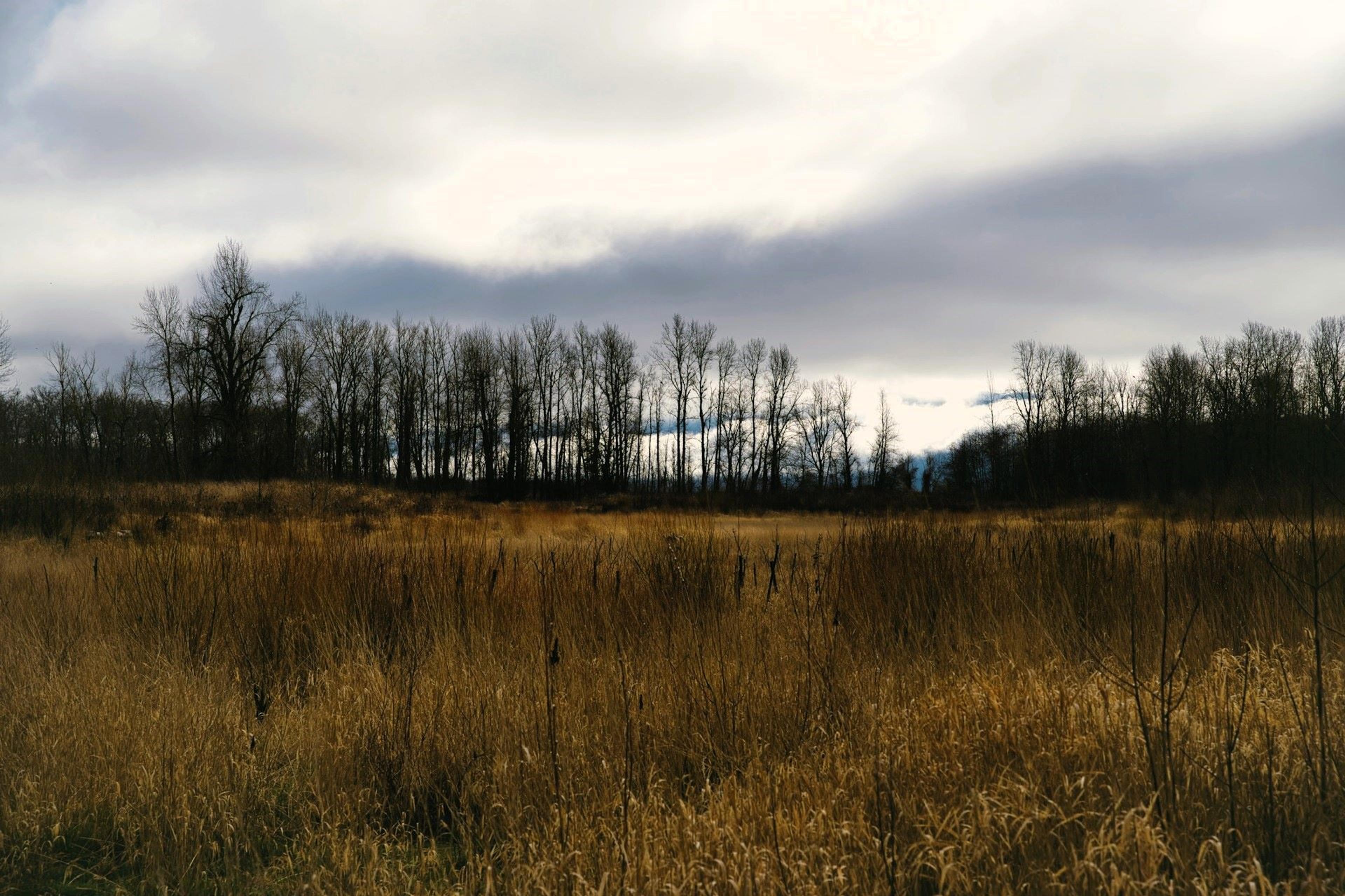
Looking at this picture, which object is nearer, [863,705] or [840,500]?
[863,705]

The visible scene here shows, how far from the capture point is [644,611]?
6.75m

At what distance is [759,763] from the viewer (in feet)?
12.4

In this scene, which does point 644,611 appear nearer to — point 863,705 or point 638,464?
point 863,705

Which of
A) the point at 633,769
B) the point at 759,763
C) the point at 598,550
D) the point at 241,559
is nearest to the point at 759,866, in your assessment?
the point at 759,763

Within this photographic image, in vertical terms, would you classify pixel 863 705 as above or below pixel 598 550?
below

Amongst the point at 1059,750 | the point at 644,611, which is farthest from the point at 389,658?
the point at 1059,750

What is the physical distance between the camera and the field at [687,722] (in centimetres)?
286

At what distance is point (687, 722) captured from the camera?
14.4ft

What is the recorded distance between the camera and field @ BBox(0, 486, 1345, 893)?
2863mm

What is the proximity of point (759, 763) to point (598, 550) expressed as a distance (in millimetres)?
4495

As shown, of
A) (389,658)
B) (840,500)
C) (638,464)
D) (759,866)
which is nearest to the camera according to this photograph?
(759,866)

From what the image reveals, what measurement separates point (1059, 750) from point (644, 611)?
3902mm

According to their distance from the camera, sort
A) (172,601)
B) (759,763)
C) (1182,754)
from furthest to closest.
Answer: (172,601), (759,763), (1182,754)

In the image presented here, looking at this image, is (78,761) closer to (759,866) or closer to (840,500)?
(759,866)
